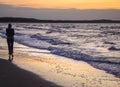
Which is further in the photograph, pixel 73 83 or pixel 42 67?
pixel 42 67

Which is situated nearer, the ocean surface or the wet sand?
the wet sand

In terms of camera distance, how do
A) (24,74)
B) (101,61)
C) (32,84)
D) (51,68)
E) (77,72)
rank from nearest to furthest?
(32,84)
(24,74)
(77,72)
(51,68)
(101,61)

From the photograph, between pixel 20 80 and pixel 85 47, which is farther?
pixel 85 47

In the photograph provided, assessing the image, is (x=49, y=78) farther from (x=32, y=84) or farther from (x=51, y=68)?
(x=51, y=68)

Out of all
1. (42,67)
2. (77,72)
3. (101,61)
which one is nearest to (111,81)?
(77,72)

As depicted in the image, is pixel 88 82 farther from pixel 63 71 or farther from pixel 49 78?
pixel 63 71

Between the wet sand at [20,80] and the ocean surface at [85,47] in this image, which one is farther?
the ocean surface at [85,47]

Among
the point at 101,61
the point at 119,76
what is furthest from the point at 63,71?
the point at 101,61

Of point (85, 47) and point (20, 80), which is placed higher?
point (20, 80)

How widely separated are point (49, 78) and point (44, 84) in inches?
47.9

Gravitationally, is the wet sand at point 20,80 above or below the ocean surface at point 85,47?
above

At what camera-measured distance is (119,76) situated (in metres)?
11.8

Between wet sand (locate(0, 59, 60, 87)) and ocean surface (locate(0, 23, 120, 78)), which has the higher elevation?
wet sand (locate(0, 59, 60, 87))

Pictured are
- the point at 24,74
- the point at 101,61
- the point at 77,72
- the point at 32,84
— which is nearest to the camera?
the point at 32,84
